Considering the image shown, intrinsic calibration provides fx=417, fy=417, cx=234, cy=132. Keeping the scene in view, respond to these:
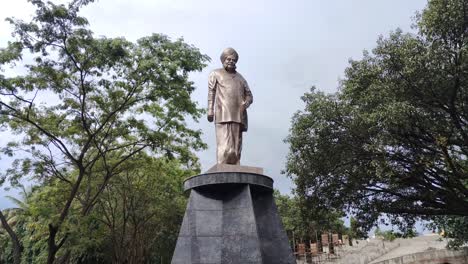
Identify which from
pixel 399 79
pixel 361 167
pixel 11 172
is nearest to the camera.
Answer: pixel 399 79

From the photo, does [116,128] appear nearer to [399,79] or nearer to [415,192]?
[399,79]

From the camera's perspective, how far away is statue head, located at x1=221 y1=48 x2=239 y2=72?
8820 mm

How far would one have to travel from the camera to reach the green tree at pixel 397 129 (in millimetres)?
11234

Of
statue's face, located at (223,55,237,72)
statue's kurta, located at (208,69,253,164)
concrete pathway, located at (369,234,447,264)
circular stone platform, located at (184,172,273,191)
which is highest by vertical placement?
statue's face, located at (223,55,237,72)

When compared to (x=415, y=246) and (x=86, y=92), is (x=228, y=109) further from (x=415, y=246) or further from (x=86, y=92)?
(x=415, y=246)

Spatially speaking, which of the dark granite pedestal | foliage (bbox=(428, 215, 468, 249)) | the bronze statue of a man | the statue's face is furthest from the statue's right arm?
foliage (bbox=(428, 215, 468, 249))

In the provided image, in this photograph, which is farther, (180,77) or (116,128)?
(116,128)

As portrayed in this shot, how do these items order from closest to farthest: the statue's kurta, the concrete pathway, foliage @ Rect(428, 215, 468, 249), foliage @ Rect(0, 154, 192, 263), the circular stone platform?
the circular stone platform, the statue's kurta, foliage @ Rect(428, 215, 468, 249), foliage @ Rect(0, 154, 192, 263), the concrete pathway

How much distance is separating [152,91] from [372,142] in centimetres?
705

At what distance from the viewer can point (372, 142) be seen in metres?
12.1

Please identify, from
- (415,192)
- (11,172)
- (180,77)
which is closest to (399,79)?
(415,192)

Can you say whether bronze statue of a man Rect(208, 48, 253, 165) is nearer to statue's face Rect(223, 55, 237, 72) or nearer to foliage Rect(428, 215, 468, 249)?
statue's face Rect(223, 55, 237, 72)

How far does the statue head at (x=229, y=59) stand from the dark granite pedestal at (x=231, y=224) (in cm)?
254

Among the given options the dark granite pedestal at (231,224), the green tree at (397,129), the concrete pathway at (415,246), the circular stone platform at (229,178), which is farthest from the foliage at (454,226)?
the circular stone platform at (229,178)
